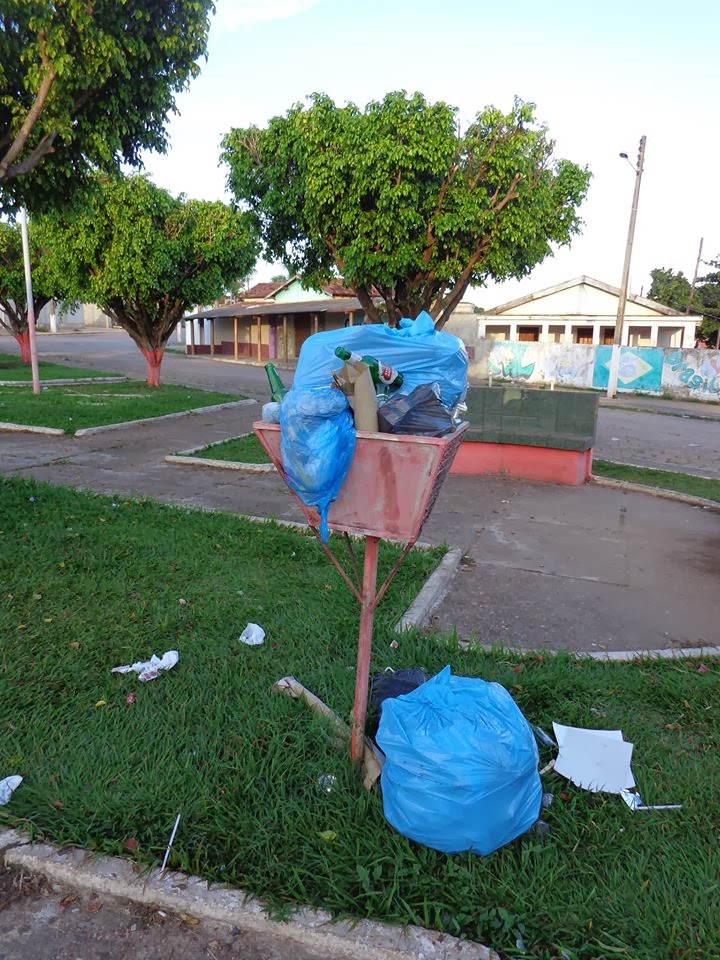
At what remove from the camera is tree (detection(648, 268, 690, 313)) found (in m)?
46.6

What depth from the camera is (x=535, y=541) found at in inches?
269

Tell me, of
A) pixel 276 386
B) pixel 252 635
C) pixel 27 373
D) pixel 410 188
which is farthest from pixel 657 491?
pixel 27 373

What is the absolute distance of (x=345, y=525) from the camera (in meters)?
2.62

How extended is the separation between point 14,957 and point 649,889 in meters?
2.04

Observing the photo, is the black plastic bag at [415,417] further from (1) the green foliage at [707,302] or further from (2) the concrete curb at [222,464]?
(1) the green foliage at [707,302]

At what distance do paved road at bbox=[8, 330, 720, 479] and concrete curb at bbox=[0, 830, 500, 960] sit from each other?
434 inches

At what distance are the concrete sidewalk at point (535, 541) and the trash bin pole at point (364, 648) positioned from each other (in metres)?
1.78

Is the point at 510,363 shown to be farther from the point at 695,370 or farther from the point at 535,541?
the point at 535,541

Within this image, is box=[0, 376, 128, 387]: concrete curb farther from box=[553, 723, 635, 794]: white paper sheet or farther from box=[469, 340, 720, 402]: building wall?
box=[553, 723, 635, 794]: white paper sheet

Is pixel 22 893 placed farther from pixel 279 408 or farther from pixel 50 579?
pixel 50 579

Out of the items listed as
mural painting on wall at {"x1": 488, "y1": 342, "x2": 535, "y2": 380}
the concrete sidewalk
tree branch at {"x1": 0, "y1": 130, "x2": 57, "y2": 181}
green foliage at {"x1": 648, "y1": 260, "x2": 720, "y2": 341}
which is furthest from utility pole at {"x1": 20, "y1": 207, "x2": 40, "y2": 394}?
green foliage at {"x1": 648, "y1": 260, "x2": 720, "y2": 341}

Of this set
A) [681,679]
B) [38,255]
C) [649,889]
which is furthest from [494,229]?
[38,255]

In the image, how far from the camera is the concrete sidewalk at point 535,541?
485 cm

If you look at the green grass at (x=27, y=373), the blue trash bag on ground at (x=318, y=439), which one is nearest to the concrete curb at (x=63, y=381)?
the green grass at (x=27, y=373)
